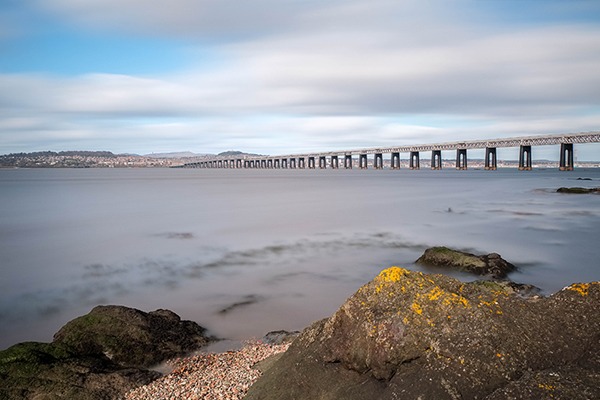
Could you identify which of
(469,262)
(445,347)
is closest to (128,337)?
(445,347)

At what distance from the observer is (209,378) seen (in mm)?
7246

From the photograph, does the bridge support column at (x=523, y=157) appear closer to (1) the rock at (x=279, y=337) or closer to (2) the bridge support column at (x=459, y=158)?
(2) the bridge support column at (x=459, y=158)

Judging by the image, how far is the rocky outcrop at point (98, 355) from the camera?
7059 mm

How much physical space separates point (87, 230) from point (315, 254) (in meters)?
17.0

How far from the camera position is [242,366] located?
304 inches

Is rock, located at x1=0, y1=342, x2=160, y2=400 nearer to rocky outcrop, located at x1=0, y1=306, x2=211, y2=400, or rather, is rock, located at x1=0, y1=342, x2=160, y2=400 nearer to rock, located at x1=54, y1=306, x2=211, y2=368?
rocky outcrop, located at x1=0, y1=306, x2=211, y2=400

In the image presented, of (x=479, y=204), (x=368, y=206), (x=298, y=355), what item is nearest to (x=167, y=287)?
(x=298, y=355)

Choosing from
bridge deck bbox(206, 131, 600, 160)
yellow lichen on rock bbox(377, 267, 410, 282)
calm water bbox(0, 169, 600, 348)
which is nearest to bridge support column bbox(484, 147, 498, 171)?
bridge deck bbox(206, 131, 600, 160)

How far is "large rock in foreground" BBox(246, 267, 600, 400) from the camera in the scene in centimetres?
422

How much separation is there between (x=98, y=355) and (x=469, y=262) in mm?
11250

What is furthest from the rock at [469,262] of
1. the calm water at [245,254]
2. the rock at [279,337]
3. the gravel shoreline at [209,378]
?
the gravel shoreline at [209,378]

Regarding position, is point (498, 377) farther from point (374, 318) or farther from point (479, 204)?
point (479, 204)

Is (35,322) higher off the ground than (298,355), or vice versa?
(298,355)

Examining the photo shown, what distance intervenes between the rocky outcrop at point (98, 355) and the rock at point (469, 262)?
28.9 feet
